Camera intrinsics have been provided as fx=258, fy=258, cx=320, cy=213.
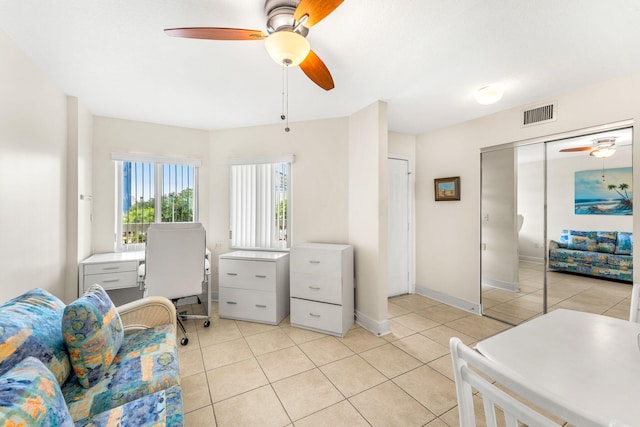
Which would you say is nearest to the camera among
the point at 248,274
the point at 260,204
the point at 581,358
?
the point at 581,358

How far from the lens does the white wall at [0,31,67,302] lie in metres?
1.80

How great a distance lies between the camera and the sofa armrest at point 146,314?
1822 millimetres

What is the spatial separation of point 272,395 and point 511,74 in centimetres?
318

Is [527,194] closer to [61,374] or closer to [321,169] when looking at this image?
[321,169]

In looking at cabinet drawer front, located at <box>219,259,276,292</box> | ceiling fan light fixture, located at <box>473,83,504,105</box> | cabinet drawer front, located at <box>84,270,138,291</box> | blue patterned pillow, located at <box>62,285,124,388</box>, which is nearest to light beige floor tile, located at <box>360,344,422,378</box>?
cabinet drawer front, located at <box>219,259,276,292</box>

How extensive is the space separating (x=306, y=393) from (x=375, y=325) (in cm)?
114

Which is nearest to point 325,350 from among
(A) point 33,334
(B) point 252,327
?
(B) point 252,327

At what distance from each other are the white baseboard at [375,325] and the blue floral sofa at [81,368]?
1923 millimetres

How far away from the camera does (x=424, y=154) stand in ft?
12.8

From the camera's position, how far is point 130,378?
133cm

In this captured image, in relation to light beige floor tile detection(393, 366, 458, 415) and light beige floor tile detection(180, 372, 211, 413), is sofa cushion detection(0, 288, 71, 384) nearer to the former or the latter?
light beige floor tile detection(180, 372, 211, 413)

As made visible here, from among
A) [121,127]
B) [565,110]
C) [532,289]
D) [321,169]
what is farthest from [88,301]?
[565,110]

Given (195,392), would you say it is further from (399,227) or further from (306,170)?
(399,227)

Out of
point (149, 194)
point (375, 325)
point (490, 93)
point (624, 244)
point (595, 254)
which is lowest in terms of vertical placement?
point (375, 325)
